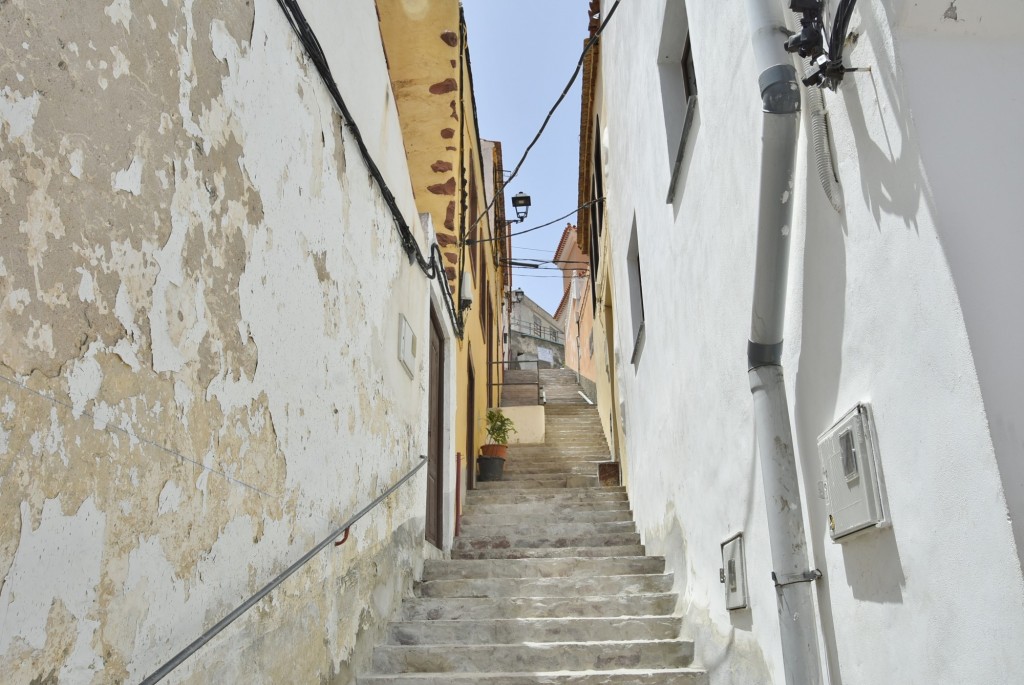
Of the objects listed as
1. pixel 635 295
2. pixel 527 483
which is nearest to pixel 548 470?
pixel 527 483

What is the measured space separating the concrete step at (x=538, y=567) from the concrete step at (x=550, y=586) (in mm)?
166

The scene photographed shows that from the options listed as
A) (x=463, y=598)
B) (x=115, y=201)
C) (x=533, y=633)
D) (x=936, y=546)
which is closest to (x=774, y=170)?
(x=936, y=546)

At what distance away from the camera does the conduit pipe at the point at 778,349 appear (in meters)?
1.95

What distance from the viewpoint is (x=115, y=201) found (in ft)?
5.10

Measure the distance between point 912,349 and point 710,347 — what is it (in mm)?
1595

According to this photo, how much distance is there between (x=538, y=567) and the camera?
4.87 meters

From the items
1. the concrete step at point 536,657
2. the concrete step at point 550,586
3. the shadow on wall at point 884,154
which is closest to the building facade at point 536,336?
the concrete step at point 550,586

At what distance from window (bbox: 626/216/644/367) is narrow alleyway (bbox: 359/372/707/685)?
4.42 feet

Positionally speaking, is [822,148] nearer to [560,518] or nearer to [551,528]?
[551,528]

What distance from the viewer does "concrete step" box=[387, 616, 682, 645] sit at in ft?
12.6

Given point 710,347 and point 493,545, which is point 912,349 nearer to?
point 710,347

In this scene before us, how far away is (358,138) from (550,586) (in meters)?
2.61

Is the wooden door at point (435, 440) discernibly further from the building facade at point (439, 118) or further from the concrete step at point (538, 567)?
the building facade at point (439, 118)

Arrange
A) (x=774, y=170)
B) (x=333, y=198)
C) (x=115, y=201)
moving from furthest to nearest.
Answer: (x=333, y=198), (x=774, y=170), (x=115, y=201)
